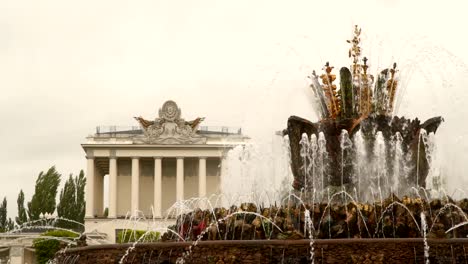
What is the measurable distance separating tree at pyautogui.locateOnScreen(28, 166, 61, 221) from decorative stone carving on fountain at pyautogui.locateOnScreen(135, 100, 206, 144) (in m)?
9.01

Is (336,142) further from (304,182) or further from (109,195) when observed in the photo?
(109,195)

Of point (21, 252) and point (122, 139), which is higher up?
point (122, 139)

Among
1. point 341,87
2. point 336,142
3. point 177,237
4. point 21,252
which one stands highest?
point 341,87

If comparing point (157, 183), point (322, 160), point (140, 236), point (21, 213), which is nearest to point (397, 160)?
point (322, 160)

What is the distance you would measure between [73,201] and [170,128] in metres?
11.0

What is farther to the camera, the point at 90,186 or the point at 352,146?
the point at 90,186

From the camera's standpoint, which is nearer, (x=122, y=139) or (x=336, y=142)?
(x=336, y=142)

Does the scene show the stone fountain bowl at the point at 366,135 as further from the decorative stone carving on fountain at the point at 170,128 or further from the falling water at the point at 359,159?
the decorative stone carving on fountain at the point at 170,128

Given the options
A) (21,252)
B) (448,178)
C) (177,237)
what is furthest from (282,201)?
(21,252)

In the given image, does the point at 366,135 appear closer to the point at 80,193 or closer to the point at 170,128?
the point at 170,128

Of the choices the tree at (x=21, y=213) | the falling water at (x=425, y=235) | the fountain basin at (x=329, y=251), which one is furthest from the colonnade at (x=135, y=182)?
the fountain basin at (x=329, y=251)

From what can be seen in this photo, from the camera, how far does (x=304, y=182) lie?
64.2ft

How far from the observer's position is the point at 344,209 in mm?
16172

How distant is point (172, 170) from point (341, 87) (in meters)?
61.2
